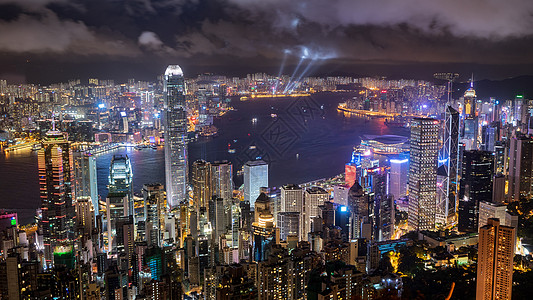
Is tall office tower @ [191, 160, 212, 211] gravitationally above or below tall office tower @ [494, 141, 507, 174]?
below

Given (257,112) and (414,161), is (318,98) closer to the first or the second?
(257,112)

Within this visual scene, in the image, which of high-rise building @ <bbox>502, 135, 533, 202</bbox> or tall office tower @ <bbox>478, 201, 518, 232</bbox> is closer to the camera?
tall office tower @ <bbox>478, 201, 518, 232</bbox>

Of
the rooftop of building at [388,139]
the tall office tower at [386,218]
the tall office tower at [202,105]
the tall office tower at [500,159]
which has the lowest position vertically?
the tall office tower at [386,218]

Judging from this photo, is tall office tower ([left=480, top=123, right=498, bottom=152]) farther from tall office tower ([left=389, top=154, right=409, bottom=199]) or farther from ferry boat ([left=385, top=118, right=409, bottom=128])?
tall office tower ([left=389, top=154, right=409, bottom=199])

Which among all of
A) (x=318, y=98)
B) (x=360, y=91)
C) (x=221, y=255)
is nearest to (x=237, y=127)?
(x=318, y=98)

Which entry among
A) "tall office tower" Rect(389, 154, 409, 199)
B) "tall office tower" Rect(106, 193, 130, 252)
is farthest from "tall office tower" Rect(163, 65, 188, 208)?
"tall office tower" Rect(389, 154, 409, 199)

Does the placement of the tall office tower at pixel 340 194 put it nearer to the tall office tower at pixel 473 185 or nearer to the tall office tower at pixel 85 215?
the tall office tower at pixel 473 185

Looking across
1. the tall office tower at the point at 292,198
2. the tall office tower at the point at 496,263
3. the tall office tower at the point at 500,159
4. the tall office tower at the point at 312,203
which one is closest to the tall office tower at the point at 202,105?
the tall office tower at the point at 292,198
